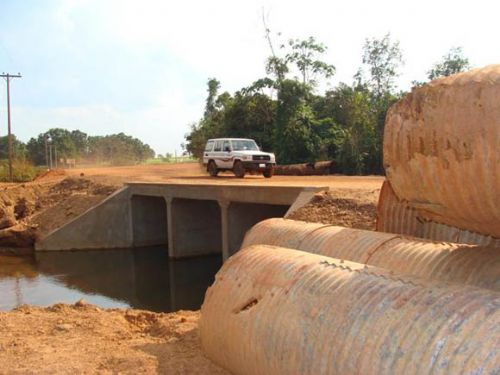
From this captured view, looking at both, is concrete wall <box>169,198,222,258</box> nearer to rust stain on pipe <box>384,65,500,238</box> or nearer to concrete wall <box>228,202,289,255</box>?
concrete wall <box>228,202,289,255</box>

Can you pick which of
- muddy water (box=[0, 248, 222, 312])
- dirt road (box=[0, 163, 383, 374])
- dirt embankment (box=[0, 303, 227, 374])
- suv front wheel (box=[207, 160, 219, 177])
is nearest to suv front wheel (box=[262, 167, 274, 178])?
suv front wheel (box=[207, 160, 219, 177])

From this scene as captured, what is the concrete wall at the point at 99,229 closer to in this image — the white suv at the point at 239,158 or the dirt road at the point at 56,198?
the dirt road at the point at 56,198

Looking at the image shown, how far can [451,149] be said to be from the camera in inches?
156

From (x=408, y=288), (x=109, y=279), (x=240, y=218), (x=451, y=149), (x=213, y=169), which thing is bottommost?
(x=109, y=279)

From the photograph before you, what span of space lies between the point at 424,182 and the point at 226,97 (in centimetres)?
4319

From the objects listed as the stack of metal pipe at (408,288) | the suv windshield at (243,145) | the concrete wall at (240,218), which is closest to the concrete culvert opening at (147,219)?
the suv windshield at (243,145)

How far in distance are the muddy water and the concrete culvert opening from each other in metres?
0.69

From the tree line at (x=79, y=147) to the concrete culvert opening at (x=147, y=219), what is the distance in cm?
5704

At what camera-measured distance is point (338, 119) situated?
34406 mm

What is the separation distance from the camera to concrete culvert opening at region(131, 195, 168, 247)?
2514 cm

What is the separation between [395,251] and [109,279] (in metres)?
15.1

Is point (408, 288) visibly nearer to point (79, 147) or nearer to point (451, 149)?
point (451, 149)

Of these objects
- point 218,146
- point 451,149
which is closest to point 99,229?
point 218,146

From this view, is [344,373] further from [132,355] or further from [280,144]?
[280,144]
